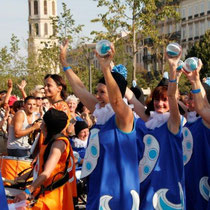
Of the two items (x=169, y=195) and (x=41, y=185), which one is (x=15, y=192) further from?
(x=169, y=195)

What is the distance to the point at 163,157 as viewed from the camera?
5.93 m

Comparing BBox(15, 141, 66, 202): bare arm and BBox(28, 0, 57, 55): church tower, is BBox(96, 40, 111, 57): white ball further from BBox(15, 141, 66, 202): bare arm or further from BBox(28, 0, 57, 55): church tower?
BBox(28, 0, 57, 55): church tower

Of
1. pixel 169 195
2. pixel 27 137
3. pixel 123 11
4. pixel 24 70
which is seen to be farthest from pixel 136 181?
pixel 24 70

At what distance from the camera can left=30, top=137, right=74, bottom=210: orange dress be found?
19.6 ft

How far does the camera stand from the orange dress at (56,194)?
19.6 feet

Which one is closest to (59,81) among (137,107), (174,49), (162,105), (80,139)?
(137,107)

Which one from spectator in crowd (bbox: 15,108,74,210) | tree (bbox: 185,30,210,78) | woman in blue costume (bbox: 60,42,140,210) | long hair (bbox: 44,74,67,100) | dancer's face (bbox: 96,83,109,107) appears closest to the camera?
woman in blue costume (bbox: 60,42,140,210)

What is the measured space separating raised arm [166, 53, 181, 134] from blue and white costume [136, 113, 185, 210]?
2.8 inches

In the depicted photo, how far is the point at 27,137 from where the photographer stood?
32.5ft

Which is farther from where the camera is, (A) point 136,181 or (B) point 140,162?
(B) point 140,162

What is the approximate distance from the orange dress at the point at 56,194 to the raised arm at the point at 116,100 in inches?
45.9

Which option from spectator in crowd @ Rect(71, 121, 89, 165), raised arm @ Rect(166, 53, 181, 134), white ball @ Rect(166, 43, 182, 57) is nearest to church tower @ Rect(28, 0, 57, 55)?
spectator in crowd @ Rect(71, 121, 89, 165)

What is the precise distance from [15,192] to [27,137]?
3.85 m

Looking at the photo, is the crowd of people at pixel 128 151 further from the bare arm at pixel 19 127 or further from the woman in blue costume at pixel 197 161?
the bare arm at pixel 19 127
